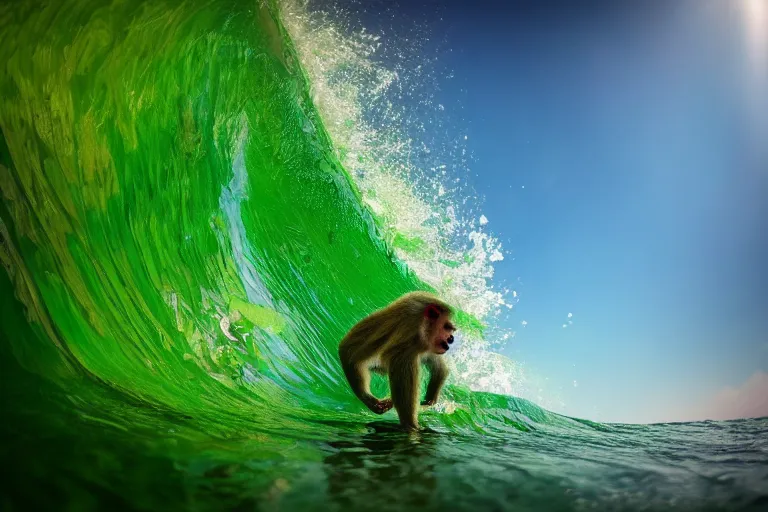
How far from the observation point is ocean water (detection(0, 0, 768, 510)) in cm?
150

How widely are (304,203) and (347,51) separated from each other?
263 centimetres

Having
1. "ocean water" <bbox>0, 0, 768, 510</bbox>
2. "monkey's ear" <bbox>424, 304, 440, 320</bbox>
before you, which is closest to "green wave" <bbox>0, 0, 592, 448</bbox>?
"ocean water" <bbox>0, 0, 768, 510</bbox>

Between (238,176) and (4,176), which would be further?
(238,176)

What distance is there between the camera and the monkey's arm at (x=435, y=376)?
11.4ft

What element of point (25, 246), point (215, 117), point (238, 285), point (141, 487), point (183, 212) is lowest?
point (141, 487)

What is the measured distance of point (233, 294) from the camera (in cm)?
455

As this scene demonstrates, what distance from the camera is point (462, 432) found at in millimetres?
3012

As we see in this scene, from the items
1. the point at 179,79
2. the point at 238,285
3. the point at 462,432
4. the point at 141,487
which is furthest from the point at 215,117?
the point at 141,487

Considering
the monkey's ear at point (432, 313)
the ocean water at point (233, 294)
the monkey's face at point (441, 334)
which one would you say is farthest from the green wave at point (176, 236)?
the monkey's ear at point (432, 313)

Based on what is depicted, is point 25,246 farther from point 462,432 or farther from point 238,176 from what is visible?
point 238,176

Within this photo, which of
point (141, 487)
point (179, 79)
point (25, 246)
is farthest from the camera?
point (179, 79)

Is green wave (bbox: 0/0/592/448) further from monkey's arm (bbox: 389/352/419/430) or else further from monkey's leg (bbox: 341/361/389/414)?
monkey's arm (bbox: 389/352/419/430)

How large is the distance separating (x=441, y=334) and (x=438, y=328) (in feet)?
0.14

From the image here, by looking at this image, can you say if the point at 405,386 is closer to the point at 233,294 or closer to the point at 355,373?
the point at 355,373
